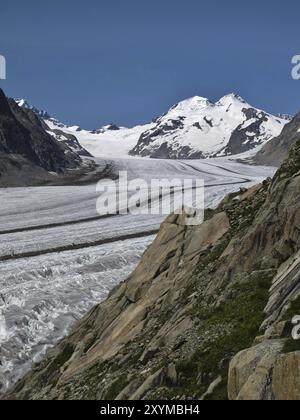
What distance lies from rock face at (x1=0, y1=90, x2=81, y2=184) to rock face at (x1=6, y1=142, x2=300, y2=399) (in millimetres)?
93087

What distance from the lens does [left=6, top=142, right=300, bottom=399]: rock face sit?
29.5 feet

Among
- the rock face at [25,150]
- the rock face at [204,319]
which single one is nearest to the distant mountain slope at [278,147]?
the rock face at [25,150]

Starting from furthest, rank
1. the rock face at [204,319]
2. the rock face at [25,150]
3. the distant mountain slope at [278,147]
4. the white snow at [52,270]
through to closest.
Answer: the distant mountain slope at [278,147] → the rock face at [25,150] → the white snow at [52,270] → the rock face at [204,319]

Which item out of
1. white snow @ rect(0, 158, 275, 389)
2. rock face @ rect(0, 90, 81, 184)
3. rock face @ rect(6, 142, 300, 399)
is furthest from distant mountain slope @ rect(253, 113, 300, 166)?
rock face @ rect(6, 142, 300, 399)

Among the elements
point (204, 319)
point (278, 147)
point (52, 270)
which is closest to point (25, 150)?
point (278, 147)

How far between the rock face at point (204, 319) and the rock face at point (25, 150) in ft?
305

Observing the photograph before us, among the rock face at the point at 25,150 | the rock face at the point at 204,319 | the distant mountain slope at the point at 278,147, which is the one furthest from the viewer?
the distant mountain slope at the point at 278,147

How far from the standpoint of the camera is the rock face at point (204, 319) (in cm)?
898

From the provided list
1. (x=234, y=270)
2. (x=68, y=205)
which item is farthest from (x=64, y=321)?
(x=68, y=205)

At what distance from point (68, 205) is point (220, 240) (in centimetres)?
4684

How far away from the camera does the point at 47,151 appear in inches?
5807

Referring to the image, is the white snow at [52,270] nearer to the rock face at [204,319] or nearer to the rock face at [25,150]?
the rock face at [204,319]

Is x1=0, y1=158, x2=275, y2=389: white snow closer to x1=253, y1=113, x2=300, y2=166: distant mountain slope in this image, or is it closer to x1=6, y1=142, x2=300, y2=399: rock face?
x1=6, y1=142, x2=300, y2=399: rock face
